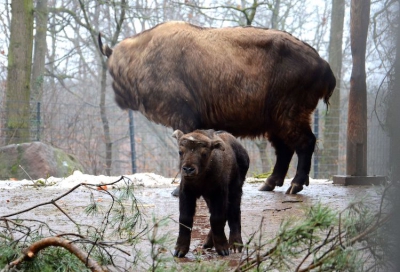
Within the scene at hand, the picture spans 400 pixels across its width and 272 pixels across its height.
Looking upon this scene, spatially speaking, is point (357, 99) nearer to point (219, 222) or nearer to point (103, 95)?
point (219, 222)

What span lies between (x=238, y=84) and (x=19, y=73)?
7.91 m

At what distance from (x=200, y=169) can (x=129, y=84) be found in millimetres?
4367

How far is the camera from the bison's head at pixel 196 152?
346cm

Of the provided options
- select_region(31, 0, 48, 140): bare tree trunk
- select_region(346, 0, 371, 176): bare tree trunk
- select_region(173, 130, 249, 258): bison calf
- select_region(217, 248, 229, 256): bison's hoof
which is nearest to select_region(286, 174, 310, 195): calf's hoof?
select_region(346, 0, 371, 176): bare tree trunk

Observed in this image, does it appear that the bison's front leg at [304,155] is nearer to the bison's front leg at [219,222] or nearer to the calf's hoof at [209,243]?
the calf's hoof at [209,243]

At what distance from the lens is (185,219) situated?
3.61 m

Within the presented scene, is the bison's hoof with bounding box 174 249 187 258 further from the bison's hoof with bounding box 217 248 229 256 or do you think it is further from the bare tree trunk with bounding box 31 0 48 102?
the bare tree trunk with bounding box 31 0 48 102

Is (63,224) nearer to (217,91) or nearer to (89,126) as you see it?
(217,91)

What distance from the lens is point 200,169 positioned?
3518 millimetres

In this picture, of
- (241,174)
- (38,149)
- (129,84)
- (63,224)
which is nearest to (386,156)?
(241,174)

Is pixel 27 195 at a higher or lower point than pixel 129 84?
lower

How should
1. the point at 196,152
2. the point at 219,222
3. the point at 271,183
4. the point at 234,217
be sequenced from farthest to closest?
the point at 271,183 → the point at 234,217 → the point at 219,222 → the point at 196,152

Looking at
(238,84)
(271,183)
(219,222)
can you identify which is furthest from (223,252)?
(271,183)

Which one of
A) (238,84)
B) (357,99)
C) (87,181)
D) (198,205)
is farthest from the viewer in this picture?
(87,181)
